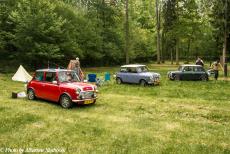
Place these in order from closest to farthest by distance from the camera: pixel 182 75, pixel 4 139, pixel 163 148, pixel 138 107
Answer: pixel 163 148 → pixel 4 139 → pixel 138 107 → pixel 182 75

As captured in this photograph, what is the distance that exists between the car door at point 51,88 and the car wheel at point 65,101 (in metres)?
0.34

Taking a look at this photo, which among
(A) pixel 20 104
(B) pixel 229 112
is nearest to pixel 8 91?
(A) pixel 20 104

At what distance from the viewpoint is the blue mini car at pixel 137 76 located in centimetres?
2355

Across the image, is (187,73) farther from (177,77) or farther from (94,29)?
(94,29)

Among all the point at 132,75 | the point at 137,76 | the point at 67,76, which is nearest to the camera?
the point at 67,76

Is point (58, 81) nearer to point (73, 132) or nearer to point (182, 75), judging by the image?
point (73, 132)

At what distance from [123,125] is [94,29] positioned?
3548 centimetres

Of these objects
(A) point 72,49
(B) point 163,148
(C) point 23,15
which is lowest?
(B) point 163,148

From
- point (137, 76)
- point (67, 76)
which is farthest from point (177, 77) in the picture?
point (67, 76)

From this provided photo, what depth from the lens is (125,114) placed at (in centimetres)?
1387

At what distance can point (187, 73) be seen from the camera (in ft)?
88.0

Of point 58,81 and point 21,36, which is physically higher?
point 21,36

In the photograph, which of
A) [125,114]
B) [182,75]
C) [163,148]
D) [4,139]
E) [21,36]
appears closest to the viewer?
[163,148]

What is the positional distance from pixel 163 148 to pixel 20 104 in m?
9.21
